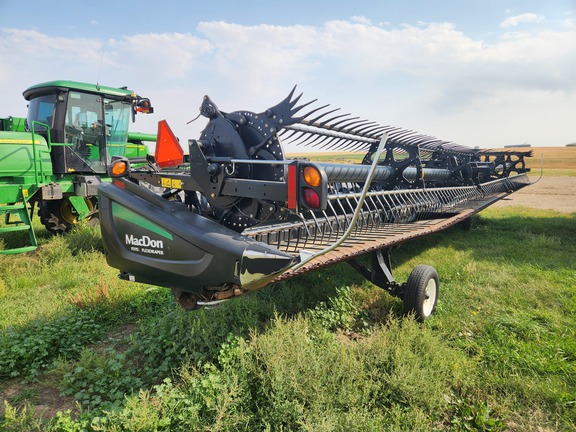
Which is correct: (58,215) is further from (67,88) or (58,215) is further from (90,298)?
(90,298)

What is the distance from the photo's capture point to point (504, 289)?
14.6 feet

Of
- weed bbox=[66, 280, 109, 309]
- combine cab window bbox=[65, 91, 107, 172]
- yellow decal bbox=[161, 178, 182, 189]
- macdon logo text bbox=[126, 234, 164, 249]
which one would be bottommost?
weed bbox=[66, 280, 109, 309]

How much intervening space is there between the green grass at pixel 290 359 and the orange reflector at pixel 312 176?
117cm

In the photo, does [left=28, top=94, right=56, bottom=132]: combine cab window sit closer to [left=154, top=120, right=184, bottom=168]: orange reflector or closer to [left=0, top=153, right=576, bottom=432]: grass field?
[left=0, top=153, right=576, bottom=432]: grass field

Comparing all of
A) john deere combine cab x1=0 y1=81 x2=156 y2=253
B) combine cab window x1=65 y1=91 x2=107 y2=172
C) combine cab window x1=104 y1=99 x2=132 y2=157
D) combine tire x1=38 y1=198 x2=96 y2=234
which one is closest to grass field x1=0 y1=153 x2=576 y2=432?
john deere combine cab x1=0 y1=81 x2=156 y2=253

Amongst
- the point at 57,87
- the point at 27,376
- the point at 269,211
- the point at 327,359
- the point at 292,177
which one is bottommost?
the point at 27,376

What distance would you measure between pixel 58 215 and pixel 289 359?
630 cm

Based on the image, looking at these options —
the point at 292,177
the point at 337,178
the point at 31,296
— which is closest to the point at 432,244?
the point at 337,178

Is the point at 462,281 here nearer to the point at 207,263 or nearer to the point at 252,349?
the point at 252,349

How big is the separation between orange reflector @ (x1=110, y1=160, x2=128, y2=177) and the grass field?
125 cm

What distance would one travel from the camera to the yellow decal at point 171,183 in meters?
2.86

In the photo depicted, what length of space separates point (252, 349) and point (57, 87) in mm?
6215

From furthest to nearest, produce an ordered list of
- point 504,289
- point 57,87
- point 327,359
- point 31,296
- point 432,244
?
point 432,244
point 57,87
point 504,289
point 31,296
point 327,359

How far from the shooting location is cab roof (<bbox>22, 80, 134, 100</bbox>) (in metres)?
6.55
